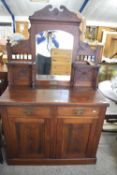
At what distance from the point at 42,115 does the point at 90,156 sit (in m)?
0.73

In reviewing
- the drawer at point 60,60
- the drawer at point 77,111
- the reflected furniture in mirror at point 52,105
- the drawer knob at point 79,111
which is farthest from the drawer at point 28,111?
the drawer at point 60,60

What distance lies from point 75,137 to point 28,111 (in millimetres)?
527

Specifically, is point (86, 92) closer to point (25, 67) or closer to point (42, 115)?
point (42, 115)

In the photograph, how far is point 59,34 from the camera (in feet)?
4.65

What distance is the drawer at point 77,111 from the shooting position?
4.24ft

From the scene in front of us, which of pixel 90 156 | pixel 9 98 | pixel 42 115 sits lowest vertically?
pixel 90 156

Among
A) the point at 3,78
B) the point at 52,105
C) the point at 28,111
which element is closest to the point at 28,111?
the point at 28,111

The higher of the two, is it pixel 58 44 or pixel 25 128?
pixel 58 44

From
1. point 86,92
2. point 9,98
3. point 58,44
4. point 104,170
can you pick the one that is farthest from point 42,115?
point 104,170

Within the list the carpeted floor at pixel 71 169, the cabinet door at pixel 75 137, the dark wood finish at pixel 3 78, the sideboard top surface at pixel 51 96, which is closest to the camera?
the sideboard top surface at pixel 51 96

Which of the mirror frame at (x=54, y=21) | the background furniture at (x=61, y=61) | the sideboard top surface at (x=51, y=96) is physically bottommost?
A: the sideboard top surface at (x=51, y=96)

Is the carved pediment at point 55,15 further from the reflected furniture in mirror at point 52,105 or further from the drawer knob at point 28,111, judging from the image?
the drawer knob at point 28,111

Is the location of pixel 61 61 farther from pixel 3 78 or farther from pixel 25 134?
pixel 25 134

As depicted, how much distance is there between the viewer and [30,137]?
1403 mm
